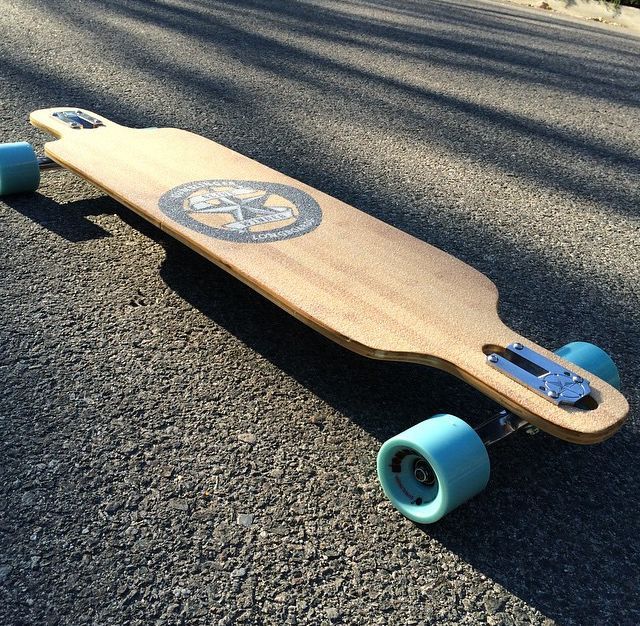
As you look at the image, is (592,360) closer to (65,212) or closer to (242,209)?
(242,209)

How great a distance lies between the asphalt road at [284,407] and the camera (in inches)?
52.7

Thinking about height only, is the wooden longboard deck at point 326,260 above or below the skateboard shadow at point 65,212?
above

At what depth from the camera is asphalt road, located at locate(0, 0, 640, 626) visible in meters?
1.34

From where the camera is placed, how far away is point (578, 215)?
2959 mm

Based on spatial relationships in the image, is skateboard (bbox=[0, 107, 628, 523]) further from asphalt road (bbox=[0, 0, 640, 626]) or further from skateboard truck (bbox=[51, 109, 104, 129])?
asphalt road (bbox=[0, 0, 640, 626])

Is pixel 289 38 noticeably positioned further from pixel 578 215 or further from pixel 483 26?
pixel 578 215

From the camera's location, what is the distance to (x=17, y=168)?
2.52 meters

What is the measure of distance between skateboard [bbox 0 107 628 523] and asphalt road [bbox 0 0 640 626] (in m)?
0.15

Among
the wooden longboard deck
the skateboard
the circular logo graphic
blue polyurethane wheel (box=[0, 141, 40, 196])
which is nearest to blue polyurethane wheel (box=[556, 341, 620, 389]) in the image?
the skateboard

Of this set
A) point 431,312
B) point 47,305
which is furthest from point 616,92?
point 47,305

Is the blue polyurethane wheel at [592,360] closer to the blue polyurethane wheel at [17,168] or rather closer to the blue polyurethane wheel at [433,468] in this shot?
the blue polyurethane wheel at [433,468]

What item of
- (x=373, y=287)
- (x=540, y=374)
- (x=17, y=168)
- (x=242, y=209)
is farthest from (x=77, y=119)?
(x=540, y=374)

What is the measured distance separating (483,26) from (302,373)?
5542 millimetres

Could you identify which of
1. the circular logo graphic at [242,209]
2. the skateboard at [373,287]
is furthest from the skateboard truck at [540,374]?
the circular logo graphic at [242,209]
